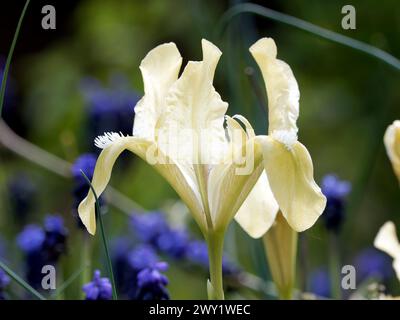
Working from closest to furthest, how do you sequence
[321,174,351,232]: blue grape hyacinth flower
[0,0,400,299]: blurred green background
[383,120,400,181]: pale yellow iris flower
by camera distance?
[383,120,400,181]: pale yellow iris flower → [321,174,351,232]: blue grape hyacinth flower → [0,0,400,299]: blurred green background

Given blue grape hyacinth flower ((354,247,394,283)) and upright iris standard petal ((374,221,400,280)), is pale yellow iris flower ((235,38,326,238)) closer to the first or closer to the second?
upright iris standard petal ((374,221,400,280))

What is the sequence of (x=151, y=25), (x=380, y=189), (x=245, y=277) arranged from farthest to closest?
(x=151, y=25), (x=380, y=189), (x=245, y=277)

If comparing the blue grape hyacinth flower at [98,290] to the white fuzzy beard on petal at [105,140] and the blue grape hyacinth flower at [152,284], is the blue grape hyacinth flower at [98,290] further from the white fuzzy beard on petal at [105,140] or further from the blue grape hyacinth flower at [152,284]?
the white fuzzy beard on petal at [105,140]

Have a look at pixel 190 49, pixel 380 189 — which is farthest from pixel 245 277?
pixel 190 49

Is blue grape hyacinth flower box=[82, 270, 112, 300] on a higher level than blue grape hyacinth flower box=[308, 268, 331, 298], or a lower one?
lower

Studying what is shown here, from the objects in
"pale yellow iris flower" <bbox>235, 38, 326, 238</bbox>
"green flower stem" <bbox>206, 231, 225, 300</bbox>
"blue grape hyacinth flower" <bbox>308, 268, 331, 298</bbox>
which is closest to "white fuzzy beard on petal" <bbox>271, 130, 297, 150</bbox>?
"pale yellow iris flower" <bbox>235, 38, 326, 238</bbox>

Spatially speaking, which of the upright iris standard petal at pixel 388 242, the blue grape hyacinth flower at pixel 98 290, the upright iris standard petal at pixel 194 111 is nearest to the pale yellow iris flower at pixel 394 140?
the upright iris standard petal at pixel 388 242
